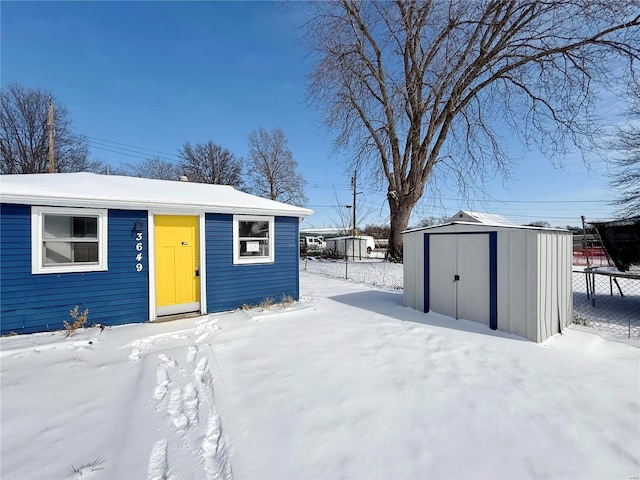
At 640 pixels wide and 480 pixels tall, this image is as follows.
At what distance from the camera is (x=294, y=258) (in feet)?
24.0

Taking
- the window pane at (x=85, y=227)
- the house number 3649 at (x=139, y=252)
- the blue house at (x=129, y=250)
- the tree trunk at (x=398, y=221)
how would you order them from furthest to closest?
the tree trunk at (x=398, y=221) → the house number 3649 at (x=139, y=252) → the window pane at (x=85, y=227) → the blue house at (x=129, y=250)

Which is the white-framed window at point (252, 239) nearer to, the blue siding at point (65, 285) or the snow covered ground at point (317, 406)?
the blue siding at point (65, 285)

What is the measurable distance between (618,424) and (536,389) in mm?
654

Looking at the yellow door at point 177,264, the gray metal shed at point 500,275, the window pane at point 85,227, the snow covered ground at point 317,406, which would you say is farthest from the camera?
the yellow door at point 177,264

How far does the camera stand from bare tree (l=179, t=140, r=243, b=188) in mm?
29359

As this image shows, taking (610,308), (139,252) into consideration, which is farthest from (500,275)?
(139,252)

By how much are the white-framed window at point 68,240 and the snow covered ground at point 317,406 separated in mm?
1169

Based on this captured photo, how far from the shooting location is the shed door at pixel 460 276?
5.10 m

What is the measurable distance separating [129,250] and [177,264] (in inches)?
35.0

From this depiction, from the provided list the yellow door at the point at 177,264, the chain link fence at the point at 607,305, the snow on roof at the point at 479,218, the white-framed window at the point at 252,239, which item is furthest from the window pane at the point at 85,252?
the snow on roof at the point at 479,218

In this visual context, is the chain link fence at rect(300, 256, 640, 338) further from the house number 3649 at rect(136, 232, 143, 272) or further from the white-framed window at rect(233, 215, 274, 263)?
the house number 3649 at rect(136, 232, 143, 272)

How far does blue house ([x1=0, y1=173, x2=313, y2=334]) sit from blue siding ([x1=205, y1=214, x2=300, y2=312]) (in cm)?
2

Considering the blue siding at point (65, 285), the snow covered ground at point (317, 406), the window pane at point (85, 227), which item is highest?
the window pane at point (85, 227)

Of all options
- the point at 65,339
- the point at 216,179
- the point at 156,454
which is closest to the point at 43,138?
the point at 216,179
